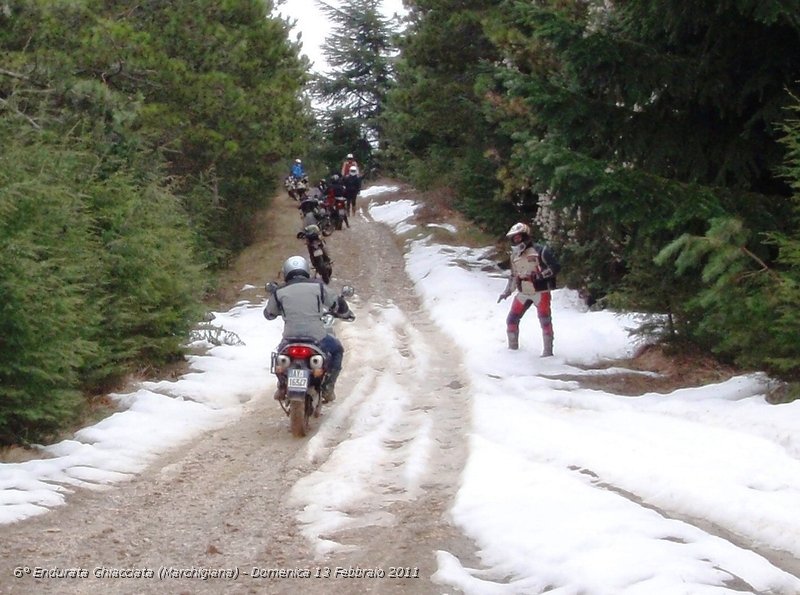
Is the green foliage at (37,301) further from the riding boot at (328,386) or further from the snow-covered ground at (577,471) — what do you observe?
the riding boot at (328,386)

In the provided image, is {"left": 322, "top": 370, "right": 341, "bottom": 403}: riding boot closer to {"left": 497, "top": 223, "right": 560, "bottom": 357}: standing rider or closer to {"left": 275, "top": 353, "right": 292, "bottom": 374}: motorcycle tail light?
{"left": 275, "top": 353, "right": 292, "bottom": 374}: motorcycle tail light

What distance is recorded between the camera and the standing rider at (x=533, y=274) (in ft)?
45.1

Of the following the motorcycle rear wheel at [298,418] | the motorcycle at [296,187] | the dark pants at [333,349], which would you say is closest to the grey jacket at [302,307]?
the dark pants at [333,349]

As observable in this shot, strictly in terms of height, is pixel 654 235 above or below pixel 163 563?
above

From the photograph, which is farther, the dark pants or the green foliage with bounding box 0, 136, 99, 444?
the dark pants

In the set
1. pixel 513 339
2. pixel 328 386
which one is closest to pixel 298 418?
pixel 328 386

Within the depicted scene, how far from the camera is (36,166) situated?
1105 centimetres

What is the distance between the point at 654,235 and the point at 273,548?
6.82 meters

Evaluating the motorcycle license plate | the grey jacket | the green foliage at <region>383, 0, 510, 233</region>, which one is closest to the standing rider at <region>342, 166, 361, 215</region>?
the green foliage at <region>383, 0, 510, 233</region>

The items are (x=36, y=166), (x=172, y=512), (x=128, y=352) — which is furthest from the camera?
(x=128, y=352)

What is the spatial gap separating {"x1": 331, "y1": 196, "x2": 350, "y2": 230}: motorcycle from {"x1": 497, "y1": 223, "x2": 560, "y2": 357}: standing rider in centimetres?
2064

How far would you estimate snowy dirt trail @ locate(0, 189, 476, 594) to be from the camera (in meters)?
5.94

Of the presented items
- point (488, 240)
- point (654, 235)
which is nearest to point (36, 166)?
point (654, 235)

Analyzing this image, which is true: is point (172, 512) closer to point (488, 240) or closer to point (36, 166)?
point (36, 166)
